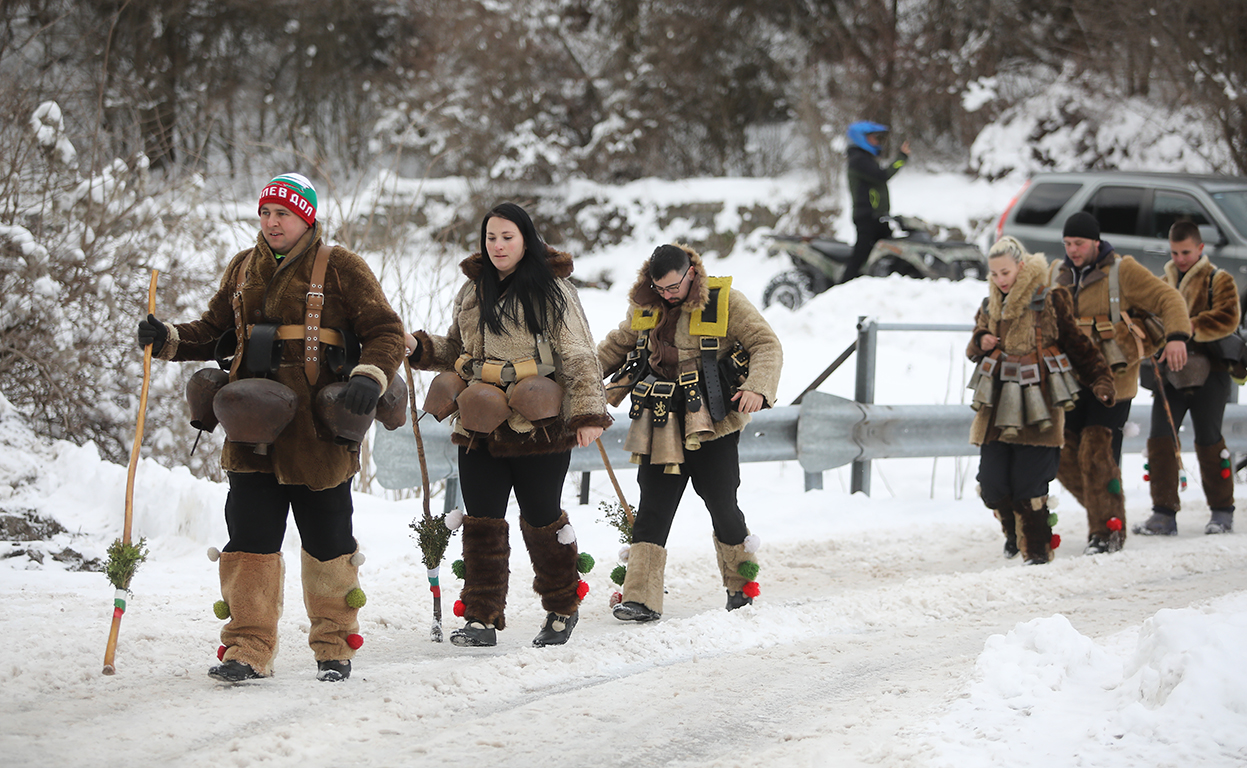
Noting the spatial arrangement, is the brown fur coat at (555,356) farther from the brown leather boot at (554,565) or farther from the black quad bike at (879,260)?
the black quad bike at (879,260)

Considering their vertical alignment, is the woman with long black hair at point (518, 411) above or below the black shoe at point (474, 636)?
Result: above

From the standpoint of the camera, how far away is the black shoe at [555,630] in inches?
178

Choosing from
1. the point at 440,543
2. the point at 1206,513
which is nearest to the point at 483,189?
the point at 1206,513

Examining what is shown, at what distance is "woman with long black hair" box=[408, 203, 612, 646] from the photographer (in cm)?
443

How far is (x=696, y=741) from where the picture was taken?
11.2 feet

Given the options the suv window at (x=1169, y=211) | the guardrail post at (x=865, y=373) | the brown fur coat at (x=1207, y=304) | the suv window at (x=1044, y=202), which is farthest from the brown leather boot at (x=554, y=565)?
the suv window at (x=1044, y=202)

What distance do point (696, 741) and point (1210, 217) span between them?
1013cm

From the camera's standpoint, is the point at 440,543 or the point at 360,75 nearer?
the point at 440,543

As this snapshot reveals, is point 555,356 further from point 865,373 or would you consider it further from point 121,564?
point 865,373

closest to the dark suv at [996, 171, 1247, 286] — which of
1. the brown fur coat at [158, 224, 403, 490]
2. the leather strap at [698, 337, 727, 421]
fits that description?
the leather strap at [698, 337, 727, 421]

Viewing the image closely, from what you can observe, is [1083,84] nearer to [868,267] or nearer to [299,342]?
[868,267]

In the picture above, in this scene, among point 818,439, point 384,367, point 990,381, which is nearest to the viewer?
point 384,367

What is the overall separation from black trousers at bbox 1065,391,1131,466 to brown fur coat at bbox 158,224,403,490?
15.0 feet

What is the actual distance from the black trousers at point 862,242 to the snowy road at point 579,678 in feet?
24.3
